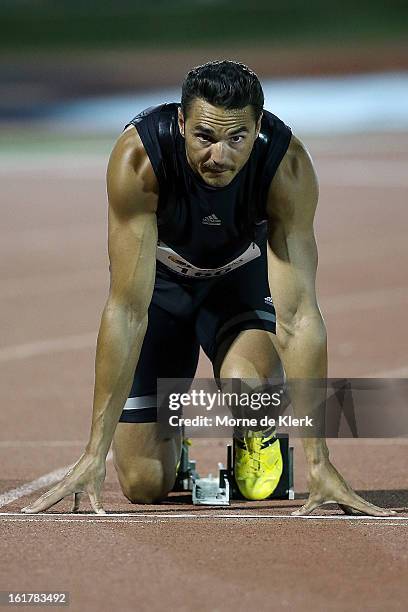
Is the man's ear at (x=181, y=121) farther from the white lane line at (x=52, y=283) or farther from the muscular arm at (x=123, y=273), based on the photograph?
the white lane line at (x=52, y=283)

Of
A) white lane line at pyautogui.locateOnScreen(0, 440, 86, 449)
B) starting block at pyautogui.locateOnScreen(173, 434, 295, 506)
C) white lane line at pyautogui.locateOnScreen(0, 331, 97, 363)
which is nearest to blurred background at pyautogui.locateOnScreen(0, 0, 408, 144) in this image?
white lane line at pyautogui.locateOnScreen(0, 331, 97, 363)

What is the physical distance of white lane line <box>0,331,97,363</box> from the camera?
8938mm

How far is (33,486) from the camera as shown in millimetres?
5699

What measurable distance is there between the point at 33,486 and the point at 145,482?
0.54 meters

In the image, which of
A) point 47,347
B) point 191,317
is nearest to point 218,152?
point 191,317

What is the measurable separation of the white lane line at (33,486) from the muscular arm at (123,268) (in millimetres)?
696

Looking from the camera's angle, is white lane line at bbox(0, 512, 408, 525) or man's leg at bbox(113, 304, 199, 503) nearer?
white lane line at bbox(0, 512, 408, 525)

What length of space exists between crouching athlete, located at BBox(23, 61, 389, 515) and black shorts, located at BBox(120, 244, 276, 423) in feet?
0.54

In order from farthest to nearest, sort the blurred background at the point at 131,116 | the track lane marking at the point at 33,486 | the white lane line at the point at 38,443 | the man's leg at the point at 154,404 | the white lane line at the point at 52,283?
1. the white lane line at the point at 52,283
2. the blurred background at the point at 131,116
3. the white lane line at the point at 38,443
4. the man's leg at the point at 154,404
5. the track lane marking at the point at 33,486

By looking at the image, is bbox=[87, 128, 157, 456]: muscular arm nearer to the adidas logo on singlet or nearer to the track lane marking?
the adidas logo on singlet

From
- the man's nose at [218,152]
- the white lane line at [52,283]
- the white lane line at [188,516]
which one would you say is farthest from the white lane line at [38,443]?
the white lane line at [52,283]

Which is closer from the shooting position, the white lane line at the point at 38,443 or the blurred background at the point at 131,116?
the white lane line at the point at 38,443

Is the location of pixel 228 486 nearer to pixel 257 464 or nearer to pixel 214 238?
pixel 257 464

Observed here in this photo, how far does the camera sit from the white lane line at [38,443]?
655cm
